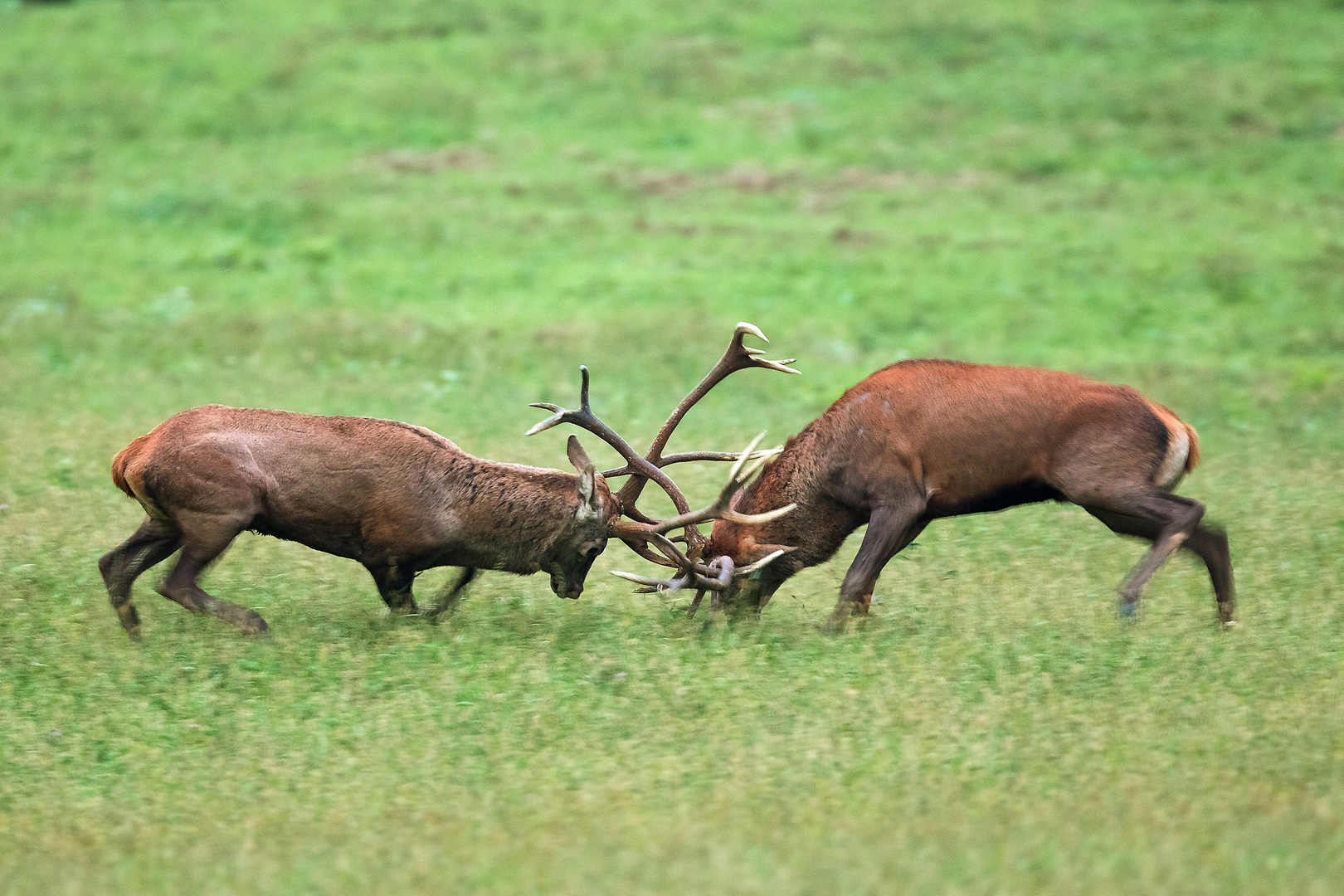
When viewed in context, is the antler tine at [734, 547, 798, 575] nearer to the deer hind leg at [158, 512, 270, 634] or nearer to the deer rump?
the deer rump

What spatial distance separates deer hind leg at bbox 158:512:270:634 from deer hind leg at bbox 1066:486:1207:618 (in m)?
4.38

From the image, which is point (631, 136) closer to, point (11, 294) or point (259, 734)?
point (11, 294)

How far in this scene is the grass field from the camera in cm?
570

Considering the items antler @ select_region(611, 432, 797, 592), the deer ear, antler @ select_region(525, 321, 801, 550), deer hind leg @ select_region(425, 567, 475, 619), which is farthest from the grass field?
the deer ear

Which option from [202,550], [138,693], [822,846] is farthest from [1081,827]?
[202,550]

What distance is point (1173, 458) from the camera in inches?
324

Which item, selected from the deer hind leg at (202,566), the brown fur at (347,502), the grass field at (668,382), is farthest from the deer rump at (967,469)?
the deer hind leg at (202,566)

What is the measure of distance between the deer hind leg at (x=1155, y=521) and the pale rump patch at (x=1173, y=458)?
0.13 meters

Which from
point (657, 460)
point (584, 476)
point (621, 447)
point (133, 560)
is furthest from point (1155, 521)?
point (133, 560)

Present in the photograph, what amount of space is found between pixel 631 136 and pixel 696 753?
1934cm

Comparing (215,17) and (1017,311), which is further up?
(215,17)

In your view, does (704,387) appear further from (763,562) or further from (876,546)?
(876,546)

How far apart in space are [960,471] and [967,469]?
4cm

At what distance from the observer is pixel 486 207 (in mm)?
21594
